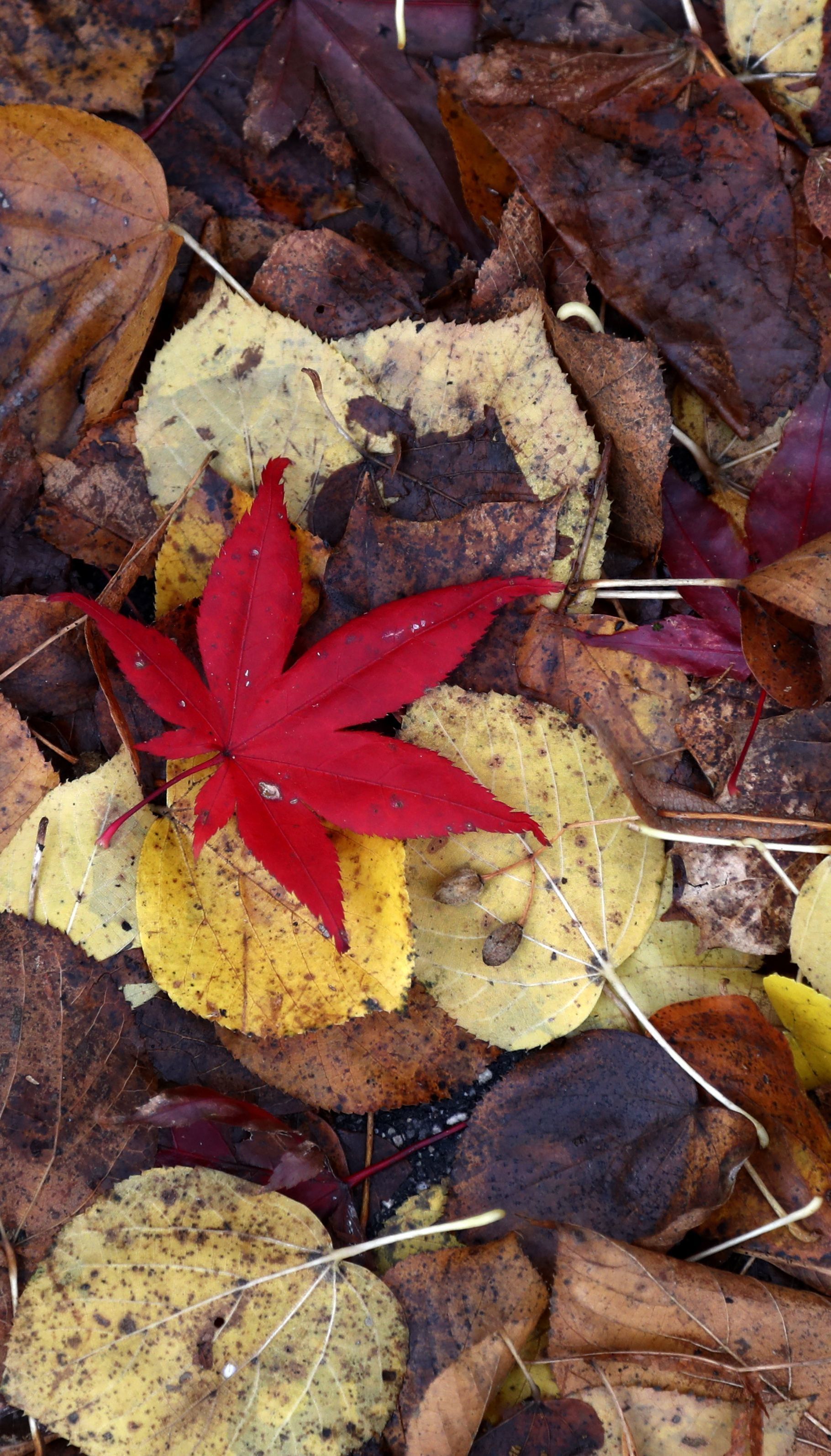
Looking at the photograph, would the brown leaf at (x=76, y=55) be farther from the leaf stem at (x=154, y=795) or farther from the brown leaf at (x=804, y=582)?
the brown leaf at (x=804, y=582)

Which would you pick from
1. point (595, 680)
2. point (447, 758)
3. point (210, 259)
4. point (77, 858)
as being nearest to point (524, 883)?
point (447, 758)

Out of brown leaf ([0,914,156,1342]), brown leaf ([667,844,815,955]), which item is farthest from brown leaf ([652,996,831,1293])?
brown leaf ([0,914,156,1342])

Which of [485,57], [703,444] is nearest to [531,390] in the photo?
[703,444]

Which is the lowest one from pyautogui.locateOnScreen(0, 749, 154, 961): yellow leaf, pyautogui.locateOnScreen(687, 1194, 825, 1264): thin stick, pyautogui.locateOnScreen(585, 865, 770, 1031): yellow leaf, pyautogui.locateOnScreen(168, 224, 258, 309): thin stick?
pyautogui.locateOnScreen(687, 1194, 825, 1264): thin stick

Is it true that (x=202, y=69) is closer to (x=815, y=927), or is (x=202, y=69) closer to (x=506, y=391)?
(x=506, y=391)

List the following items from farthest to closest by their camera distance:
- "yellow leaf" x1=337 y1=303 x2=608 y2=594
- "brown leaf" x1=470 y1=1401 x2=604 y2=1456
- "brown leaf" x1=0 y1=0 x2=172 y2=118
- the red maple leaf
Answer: "brown leaf" x1=0 y1=0 x2=172 y2=118 < "yellow leaf" x1=337 y1=303 x2=608 y2=594 < "brown leaf" x1=470 y1=1401 x2=604 y2=1456 < the red maple leaf

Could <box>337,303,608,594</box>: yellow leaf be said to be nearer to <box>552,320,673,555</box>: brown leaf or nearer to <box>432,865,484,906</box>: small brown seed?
<box>552,320,673,555</box>: brown leaf
